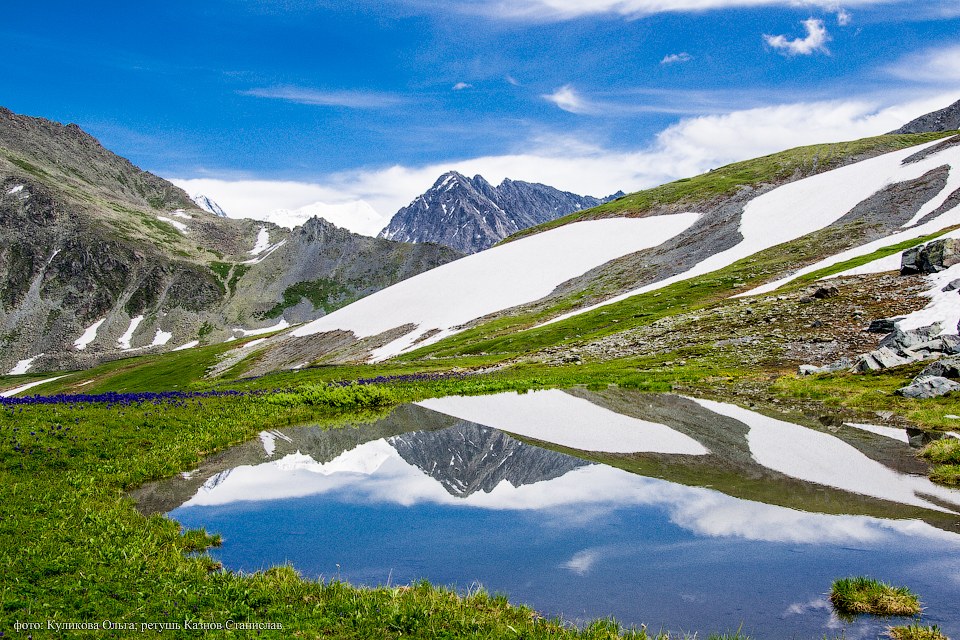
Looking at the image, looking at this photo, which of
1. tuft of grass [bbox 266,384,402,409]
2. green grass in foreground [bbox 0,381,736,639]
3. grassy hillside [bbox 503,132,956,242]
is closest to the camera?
green grass in foreground [bbox 0,381,736,639]

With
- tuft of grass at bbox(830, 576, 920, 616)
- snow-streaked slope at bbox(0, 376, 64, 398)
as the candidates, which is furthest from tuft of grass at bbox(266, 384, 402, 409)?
snow-streaked slope at bbox(0, 376, 64, 398)

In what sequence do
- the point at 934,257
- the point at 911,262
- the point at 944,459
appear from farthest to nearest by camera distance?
the point at 911,262 < the point at 934,257 < the point at 944,459

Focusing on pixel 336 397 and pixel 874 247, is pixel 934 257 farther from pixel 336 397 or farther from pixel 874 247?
pixel 336 397

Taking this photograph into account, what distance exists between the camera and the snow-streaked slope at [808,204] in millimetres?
95250

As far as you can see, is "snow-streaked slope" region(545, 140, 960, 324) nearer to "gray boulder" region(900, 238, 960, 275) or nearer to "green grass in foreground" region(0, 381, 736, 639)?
"gray boulder" region(900, 238, 960, 275)

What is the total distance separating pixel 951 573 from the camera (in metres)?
10.3

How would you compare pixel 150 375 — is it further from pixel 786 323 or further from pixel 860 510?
pixel 860 510

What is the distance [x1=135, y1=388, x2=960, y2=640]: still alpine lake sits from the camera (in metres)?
10.0

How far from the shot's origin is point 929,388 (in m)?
28.1

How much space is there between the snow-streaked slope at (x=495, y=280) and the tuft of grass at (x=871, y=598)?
86436 mm

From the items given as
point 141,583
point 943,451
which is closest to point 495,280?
point 943,451

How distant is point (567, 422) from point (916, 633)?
63.9 feet

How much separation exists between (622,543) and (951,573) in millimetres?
6013

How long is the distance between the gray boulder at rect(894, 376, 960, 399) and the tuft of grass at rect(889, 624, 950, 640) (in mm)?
24740
